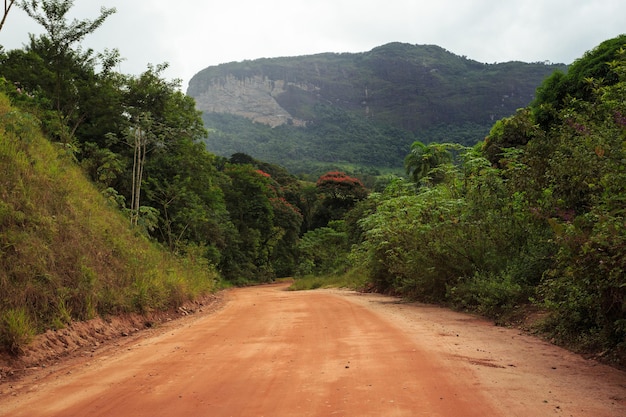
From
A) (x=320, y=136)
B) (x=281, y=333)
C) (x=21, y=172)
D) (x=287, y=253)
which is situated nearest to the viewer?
(x=281, y=333)

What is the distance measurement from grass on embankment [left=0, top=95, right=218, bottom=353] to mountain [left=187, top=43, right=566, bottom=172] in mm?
98437

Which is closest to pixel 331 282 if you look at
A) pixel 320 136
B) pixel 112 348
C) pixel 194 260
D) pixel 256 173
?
pixel 194 260

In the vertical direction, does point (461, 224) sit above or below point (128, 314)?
above

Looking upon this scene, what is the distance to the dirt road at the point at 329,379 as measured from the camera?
4.54 m

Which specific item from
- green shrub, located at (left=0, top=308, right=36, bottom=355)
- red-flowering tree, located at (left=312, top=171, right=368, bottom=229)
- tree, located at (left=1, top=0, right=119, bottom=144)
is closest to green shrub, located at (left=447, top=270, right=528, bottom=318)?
green shrub, located at (left=0, top=308, right=36, bottom=355)

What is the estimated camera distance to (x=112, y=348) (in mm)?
8570

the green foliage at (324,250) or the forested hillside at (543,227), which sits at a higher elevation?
the forested hillside at (543,227)

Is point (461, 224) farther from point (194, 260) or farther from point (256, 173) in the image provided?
point (256, 173)

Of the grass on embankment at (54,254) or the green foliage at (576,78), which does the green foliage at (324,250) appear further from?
the grass on embankment at (54,254)

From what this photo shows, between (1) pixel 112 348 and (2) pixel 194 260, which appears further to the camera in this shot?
(2) pixel 194 260

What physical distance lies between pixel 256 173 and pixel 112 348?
4096cm

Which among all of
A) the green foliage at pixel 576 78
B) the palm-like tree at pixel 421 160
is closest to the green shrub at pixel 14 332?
the green foliage at pixel 576 78

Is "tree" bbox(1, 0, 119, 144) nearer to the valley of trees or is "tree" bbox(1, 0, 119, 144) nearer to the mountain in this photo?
the valley of trees

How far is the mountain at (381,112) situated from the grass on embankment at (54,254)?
323 feet
